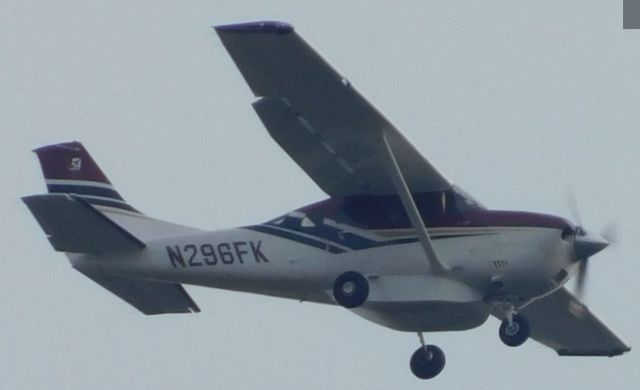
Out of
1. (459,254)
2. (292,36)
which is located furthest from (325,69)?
(459,254)

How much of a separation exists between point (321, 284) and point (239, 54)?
4.09m

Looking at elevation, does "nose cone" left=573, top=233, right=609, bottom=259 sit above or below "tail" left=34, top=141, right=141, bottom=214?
below

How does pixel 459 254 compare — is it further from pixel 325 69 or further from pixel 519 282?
pixel 325 69

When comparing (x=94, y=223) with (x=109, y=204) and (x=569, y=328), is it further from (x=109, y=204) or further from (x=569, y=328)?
(x=569, y=328)

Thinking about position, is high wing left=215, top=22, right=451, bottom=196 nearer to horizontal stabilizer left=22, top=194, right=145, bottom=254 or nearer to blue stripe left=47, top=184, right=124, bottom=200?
horizontal stabilizer left=22, top=194, right=145, bottom=254

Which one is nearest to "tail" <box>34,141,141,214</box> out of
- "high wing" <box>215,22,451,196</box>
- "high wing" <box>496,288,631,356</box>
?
"high wing" <box>215,22,451,196</box>

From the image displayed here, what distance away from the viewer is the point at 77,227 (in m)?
28.9

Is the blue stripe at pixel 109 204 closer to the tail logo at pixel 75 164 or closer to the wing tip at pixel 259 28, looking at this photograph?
the tail logo at pixel 75 164

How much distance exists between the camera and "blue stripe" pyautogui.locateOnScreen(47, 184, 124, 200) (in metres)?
30.7

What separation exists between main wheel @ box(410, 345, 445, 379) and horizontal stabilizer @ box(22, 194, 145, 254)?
4057 mm

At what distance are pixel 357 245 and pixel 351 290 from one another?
28.0 inches

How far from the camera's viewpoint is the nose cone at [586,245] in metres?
28.1

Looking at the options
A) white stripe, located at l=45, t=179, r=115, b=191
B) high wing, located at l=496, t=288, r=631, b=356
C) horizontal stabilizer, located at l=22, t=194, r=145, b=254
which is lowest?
high wing, located at l=496, t=288, r=631, b=356

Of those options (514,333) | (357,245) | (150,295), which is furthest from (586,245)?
(150,295)
